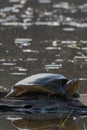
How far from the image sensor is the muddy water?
11922 millimetres

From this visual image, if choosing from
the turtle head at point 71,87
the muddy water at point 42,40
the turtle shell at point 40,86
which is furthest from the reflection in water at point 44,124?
the turtle head at point 71,87

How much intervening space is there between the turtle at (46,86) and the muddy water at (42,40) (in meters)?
0.62

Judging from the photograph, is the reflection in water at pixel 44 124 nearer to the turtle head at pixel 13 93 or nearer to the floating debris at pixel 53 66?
the turtle head at pixel 13 93

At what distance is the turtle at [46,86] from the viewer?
30.4 ft

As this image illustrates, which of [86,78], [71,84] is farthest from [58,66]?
[71,84]

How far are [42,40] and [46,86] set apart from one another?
22.5ft

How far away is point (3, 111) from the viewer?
9062mm

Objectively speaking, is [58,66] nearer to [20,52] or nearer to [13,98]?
[20,52]

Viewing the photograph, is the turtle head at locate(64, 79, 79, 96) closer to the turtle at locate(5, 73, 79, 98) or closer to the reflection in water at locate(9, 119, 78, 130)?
the turtle at locate(5, 73, 79, 98)

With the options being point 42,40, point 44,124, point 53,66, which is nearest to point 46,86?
point 44,124

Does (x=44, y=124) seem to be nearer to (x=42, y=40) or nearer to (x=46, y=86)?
(x=46, y=86)

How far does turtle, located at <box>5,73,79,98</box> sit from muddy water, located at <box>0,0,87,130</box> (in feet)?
2.04

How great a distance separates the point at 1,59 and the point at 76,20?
273 inches

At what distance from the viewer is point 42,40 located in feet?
52.9
